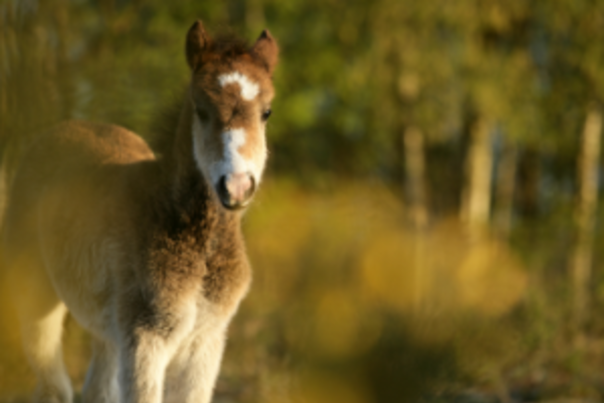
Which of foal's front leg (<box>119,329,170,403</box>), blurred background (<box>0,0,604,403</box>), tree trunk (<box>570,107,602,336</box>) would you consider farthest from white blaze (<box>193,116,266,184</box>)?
tree trunk (<box>570,107,602,336</box>)

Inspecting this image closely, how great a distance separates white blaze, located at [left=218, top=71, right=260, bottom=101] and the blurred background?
0.71 metres

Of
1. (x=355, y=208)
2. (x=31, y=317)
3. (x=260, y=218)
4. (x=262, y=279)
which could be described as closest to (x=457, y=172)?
(x=260, y=218)

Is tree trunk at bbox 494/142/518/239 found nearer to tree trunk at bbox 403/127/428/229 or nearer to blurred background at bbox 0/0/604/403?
blurred background at bbox 0/0/604/403

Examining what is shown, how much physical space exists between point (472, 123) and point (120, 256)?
1453cm

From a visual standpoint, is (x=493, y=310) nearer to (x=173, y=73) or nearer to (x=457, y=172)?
(x=173, y=73)

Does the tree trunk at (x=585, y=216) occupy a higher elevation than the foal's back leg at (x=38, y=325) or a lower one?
lower

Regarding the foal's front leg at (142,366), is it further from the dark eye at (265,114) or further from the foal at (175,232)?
the dark eye at (265,114)

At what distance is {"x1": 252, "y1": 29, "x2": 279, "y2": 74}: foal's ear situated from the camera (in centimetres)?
406

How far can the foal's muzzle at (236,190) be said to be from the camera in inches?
131

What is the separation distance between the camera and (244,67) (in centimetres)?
379

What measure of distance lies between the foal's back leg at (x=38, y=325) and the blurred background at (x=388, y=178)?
317 millimetres

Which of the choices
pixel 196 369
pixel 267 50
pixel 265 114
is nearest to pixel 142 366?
pixel 196 369

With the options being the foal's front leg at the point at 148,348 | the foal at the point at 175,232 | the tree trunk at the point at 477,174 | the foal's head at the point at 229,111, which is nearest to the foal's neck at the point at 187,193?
the foal at the point at 175,232

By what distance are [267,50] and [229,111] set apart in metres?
0.67
